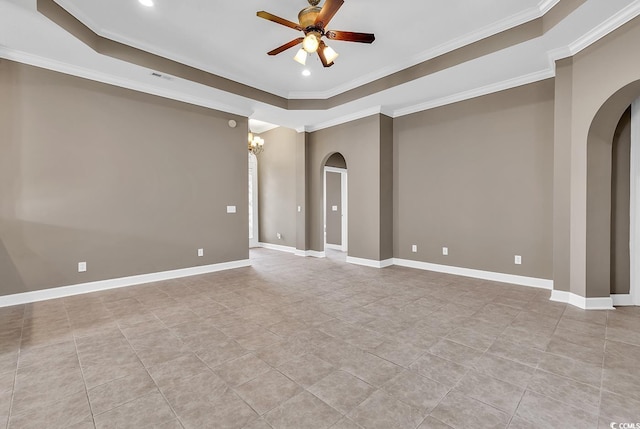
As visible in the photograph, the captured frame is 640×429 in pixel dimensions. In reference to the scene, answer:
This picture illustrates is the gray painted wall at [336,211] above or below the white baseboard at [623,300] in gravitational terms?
above

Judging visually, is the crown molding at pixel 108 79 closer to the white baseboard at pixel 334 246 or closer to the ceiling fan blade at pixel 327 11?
the ceiling fan blade at pixel 327 11

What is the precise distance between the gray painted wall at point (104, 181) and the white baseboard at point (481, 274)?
11.5 feet

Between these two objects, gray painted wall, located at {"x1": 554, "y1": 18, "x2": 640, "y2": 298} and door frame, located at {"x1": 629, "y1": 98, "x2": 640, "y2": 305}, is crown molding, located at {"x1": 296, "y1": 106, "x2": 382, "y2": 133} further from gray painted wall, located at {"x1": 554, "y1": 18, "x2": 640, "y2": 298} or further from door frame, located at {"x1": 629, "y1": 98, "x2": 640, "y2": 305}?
door frame, located at {"x1": 629, "y1": 98, "x2": 640, "y2": 305}

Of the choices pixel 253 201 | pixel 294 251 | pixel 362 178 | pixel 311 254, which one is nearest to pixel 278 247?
pixel 294 251

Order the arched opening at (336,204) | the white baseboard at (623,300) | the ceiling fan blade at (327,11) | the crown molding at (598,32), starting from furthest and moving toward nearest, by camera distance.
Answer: the arched opening at (336,204) → the white baseboard at (623,300) → the crown molding at (598,32) → the ceiling fan blade at (327,11)

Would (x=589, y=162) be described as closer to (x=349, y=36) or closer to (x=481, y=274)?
(x=481, y=274)

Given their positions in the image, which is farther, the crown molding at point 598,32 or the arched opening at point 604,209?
the arched opening at point 604,209

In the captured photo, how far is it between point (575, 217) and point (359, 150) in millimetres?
3560

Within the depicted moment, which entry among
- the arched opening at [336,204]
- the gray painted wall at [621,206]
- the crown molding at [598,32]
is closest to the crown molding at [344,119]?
the arched opening at [336,204]

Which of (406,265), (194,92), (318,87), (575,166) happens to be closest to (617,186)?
(575,166)

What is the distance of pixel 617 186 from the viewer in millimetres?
3328

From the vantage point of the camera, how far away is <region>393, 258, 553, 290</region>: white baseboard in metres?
4.03

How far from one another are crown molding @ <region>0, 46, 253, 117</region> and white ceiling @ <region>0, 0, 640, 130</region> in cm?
1

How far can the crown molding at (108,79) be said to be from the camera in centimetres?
342
